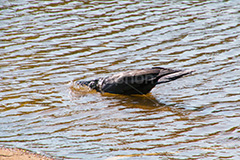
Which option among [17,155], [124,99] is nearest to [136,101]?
[124,99]

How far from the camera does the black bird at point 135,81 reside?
6668 mm

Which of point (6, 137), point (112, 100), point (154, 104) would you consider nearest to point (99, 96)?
point (112, 100)

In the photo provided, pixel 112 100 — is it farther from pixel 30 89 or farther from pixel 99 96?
pixel 30 89

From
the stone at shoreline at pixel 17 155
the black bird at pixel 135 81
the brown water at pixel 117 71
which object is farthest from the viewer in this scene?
the black bird at pixel 135 81

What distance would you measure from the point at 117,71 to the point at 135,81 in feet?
4.23

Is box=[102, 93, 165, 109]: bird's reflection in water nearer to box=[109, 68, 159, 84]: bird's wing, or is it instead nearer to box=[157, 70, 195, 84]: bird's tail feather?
box=[109, 68, 159, 84]: bird's wing

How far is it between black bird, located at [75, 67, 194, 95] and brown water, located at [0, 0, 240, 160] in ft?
0.53

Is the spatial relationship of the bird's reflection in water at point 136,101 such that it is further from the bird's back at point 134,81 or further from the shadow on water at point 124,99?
the bird's back at point 134,81

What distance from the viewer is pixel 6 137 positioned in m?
5.36

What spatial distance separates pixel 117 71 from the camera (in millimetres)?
8125

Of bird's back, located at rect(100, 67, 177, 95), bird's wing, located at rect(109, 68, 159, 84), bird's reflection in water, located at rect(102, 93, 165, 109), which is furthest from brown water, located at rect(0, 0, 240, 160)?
bird's wing, located at rect(109, 68, 159, 84)

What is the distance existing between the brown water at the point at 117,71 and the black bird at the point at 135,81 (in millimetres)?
161

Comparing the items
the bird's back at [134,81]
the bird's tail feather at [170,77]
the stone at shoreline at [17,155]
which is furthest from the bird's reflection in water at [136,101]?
the stone at shoreline at [17,155]

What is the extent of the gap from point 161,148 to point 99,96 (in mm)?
2525
